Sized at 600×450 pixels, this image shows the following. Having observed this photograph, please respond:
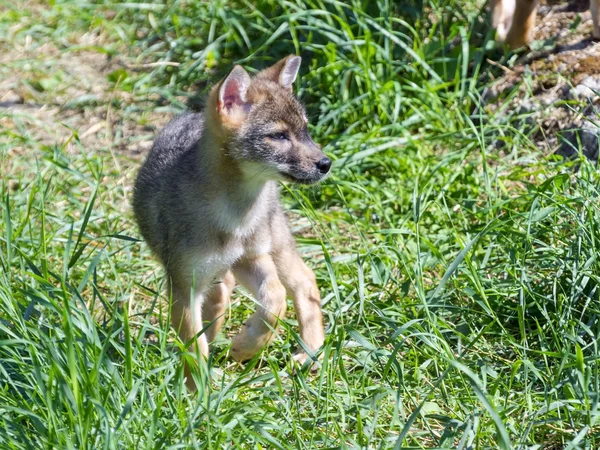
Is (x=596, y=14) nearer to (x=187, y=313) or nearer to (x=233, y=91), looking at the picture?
(x=233, y=91)

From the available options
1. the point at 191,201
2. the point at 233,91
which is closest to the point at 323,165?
the point at 233,91

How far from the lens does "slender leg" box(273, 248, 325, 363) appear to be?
5207 mm

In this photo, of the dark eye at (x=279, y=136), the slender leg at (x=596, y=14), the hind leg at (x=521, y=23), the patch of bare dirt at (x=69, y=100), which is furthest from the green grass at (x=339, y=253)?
the slender leg at (x=596, y=14)

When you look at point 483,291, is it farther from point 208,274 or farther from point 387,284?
point 208,274

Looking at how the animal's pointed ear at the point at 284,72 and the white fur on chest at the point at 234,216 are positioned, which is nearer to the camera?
the white fur on chest at the point at 234,216

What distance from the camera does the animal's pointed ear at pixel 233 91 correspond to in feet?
15.8

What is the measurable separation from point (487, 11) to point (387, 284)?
284cm

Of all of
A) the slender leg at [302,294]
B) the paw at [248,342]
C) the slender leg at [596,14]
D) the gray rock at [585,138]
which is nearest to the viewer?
the paw at [248,342]

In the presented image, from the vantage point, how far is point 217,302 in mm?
5387

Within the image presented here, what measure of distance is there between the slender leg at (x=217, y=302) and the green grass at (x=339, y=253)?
0.12 metres

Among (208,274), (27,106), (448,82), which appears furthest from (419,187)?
(27,106)

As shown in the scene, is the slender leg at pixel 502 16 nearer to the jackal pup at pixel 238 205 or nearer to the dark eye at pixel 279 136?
the jackal pup at pixel 238 205

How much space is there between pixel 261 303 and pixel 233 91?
3.75ft

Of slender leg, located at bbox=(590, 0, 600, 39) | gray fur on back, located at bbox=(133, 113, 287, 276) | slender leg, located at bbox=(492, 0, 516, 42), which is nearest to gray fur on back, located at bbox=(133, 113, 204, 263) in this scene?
gray fur on back, located at bbox=(133, 113, 287, 276)
